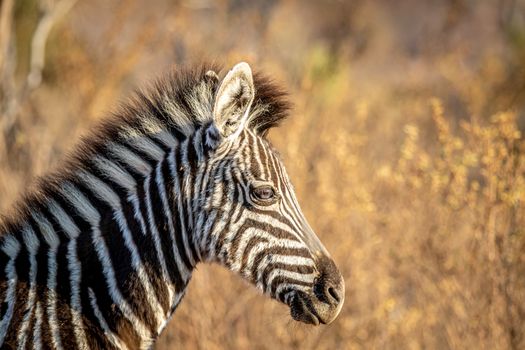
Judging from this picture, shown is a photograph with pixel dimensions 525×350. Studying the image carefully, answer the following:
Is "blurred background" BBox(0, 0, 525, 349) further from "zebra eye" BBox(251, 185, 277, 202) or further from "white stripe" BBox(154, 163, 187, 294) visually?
"zebra eye" BBox(251, 185, 277, 202)

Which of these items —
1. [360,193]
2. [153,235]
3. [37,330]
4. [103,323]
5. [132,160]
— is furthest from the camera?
[360,193]

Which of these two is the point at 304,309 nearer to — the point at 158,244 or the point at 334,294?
the point at 334,294

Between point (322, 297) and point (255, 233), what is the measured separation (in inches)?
18.4

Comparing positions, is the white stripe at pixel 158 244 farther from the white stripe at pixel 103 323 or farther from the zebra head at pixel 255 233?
the white stripe at pixel 103 323

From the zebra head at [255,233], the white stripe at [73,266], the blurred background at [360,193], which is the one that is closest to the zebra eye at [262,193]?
the zebra head at [255,233]

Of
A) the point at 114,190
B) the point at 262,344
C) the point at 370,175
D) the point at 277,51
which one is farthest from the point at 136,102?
the point at 277,51

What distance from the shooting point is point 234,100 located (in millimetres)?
3689

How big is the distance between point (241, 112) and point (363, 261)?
375cm

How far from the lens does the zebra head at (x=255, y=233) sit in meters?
3.61

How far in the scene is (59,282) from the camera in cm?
356

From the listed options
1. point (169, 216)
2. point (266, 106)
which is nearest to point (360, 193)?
point (266, 106)

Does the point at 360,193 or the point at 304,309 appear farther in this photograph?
the point at 360,193

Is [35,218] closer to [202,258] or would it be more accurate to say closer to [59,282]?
[59,282]

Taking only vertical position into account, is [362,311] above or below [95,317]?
above
